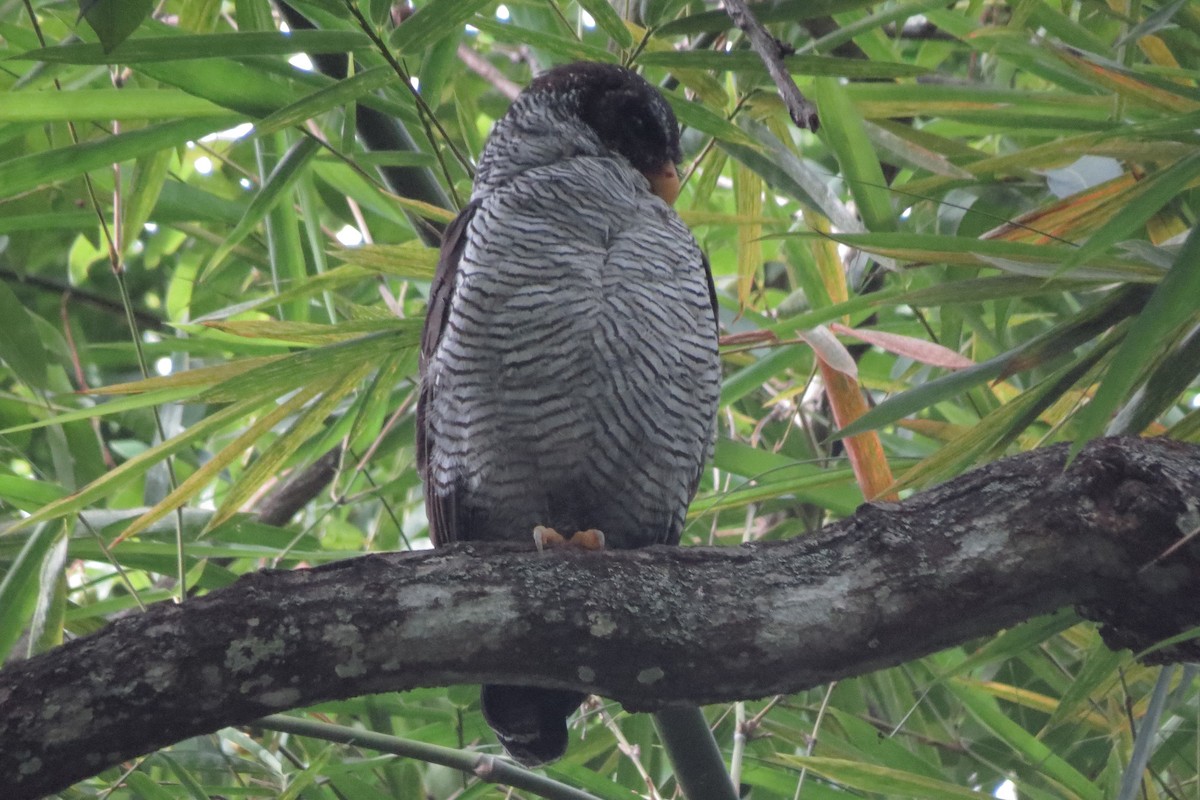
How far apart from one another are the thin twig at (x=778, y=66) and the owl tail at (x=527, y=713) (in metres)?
1.59

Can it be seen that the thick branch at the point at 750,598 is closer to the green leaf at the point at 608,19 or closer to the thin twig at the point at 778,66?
the thin twig at the point at 778,66

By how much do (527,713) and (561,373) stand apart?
32.1 inches

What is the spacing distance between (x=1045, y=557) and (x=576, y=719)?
1.85 metres

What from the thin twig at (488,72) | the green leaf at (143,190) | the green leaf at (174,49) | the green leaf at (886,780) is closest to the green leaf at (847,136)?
the green leaf at (174,49)

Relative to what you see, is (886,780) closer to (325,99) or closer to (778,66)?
(778,66)

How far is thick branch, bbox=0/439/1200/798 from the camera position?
206cm

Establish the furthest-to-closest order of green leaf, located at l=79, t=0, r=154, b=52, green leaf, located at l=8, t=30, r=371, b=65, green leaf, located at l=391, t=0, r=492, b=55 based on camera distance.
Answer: green leaf, located at l=391, t=0, r=492, b=55 < green leaf, located at l=8, t=30, r=371, b=65 < green leaf, located at l=79, t=0, r=154, b=52

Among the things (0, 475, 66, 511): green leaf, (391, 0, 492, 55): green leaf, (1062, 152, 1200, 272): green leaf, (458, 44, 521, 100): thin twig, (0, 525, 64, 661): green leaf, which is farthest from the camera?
(458, 44, 521, 100): thin twig

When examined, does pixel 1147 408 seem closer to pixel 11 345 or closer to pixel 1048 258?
pixel 1048 258

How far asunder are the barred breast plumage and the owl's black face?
111mm

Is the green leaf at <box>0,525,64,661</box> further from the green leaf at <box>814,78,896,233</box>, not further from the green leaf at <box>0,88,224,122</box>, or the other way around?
the green leaf at <box>814,78,896,233</box>

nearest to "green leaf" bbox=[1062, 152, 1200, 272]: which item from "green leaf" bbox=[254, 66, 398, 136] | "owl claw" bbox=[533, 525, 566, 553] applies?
"owl claw" bbox=[533, 525, 566, 553]

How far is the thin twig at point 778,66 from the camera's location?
1.75 m

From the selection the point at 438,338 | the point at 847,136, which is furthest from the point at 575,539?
the point at 847,136
